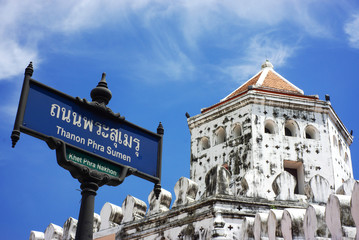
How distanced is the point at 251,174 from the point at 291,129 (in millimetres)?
3704

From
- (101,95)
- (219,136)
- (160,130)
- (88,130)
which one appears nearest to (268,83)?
(219,136)

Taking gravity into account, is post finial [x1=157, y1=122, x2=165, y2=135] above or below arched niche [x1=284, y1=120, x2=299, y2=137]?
below

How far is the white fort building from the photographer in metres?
10.2

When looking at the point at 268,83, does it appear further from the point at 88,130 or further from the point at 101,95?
the point at 88,130

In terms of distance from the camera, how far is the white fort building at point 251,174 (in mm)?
10211

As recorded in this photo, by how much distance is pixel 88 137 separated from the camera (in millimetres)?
4129

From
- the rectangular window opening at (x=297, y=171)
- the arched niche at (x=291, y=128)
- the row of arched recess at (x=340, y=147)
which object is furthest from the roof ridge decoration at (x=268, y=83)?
the rectangular window opening at (x=297, y=171)

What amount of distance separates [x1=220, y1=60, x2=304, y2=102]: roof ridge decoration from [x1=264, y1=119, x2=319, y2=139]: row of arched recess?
1254 millimetres

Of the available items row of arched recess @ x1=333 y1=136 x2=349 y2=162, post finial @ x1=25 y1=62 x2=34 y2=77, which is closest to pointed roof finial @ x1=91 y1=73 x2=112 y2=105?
post finial @ x1=25 y1=62 x2=34 y2=77

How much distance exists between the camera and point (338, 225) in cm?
679

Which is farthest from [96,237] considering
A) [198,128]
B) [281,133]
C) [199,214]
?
[281,133]

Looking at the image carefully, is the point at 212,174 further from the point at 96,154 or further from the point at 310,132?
the point at 96,154

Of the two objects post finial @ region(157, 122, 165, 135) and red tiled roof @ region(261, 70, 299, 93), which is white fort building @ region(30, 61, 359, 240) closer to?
red tiled roof @ region(261, 70, 299, 93)

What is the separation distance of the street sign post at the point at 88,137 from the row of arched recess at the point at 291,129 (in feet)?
31.4
